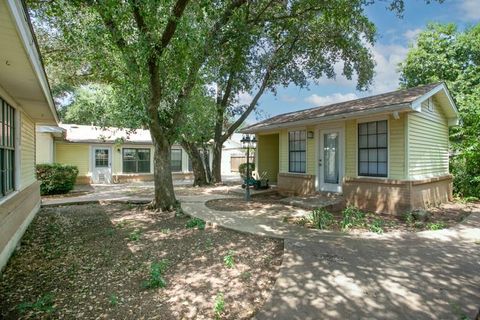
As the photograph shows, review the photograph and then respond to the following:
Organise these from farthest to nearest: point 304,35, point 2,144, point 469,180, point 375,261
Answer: point 304,35 < point 469,180 < point 2,144 < point 375,261

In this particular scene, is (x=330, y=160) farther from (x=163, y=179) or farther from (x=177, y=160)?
(x=177, y=160)

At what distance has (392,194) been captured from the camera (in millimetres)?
7598

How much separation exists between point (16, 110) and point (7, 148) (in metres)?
1.20

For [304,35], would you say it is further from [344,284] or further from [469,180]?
[344,284]

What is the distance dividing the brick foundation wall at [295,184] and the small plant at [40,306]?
8.09 m

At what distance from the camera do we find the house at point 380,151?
24.5 feet

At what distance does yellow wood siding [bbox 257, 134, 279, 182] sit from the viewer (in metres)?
13.3

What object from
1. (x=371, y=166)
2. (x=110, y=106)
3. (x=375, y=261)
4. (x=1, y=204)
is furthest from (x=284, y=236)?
(x=110, y=106)

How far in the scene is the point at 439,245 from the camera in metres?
5.09

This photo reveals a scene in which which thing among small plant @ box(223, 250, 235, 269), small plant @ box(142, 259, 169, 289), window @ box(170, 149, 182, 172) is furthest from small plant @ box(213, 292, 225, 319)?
window @ box(170, 149, 182, 172)

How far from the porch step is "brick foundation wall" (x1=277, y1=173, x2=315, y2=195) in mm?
686

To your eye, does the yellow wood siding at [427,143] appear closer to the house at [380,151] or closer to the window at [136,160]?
the house at [380,151]

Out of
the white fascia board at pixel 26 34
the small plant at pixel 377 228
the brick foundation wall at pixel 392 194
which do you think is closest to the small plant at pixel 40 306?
the white fascia board at pixel 26 34

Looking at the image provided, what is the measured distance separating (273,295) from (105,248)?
134 inches
